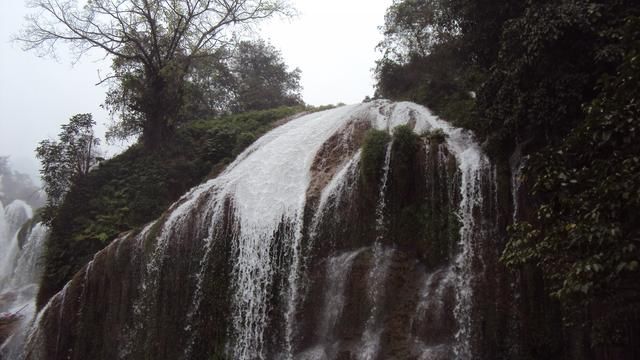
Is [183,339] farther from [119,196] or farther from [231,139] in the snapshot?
[231,139]

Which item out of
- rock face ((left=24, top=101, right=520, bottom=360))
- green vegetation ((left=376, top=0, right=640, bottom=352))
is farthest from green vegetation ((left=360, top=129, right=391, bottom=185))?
green vegetation ((left=376, top=0, right=640, bottom=352))

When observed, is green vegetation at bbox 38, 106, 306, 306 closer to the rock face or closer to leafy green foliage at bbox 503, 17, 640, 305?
the rock face

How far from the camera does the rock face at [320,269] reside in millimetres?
10281

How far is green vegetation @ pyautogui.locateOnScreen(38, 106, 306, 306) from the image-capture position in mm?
16375

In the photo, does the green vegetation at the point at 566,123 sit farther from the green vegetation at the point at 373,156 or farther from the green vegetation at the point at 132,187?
the green vegetation at the point at 132,187

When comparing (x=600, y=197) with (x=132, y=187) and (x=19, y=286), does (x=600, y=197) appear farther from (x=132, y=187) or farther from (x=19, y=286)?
(x=19, y=286)

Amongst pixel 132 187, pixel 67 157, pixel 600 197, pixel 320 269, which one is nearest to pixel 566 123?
pixel 600 197

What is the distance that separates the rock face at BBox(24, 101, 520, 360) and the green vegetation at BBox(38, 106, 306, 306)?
2126mm

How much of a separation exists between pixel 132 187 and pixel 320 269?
9525mm

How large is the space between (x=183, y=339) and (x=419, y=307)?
5.53m

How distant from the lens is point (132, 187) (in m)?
18.6

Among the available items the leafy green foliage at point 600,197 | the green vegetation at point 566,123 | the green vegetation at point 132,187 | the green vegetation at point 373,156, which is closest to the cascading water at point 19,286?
the green vegetation at point 132,187

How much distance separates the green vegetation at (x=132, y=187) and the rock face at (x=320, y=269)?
2126 millimetres

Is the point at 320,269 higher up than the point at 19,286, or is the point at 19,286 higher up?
the point at 320,269
